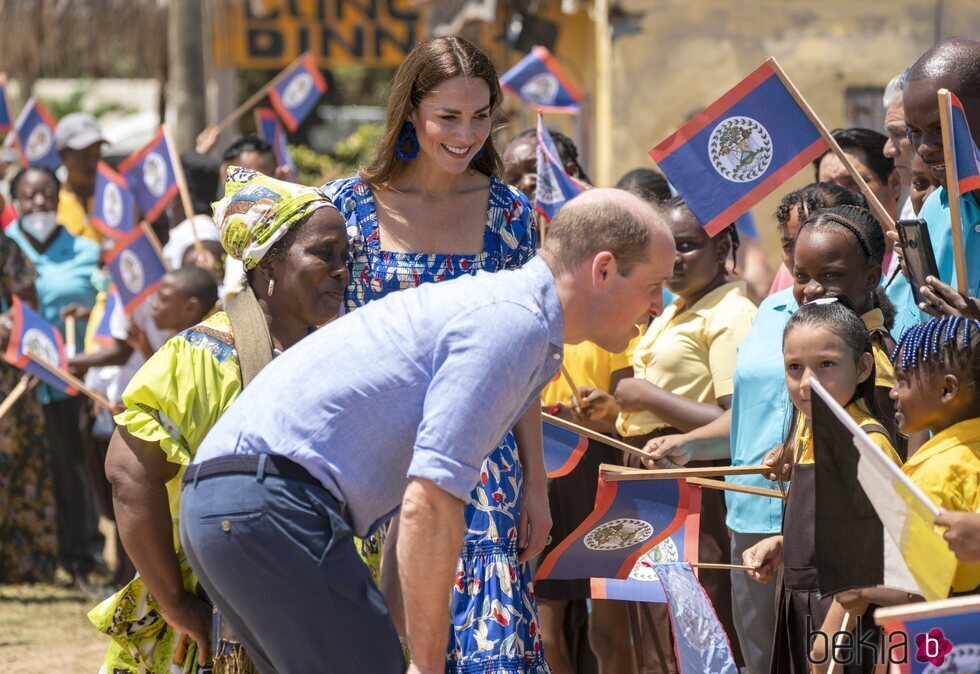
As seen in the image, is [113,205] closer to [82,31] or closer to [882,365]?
[882,365]

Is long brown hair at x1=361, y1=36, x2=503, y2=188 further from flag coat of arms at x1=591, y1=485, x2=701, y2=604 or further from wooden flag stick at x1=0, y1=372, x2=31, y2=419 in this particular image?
wooden flag stick at x1=0, y1=372, x2=31, y2=419

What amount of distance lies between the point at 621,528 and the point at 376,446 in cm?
165

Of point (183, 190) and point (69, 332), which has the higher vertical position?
point (183, 190)

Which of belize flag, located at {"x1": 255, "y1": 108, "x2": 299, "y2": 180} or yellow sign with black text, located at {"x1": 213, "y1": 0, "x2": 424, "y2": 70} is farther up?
yellow sign with black text, located at {"x1": 213, "y1": 0, "x2": 424, "y2": 70}

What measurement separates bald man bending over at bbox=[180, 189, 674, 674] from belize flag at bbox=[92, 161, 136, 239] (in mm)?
6253

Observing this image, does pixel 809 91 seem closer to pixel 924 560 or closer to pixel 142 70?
pixel 924 560

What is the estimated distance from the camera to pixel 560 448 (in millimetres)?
5121

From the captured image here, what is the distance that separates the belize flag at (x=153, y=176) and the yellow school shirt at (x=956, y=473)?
6.20 meters

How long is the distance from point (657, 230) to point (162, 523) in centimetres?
146

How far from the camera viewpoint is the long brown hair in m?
4.42

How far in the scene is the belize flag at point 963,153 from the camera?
3.95m

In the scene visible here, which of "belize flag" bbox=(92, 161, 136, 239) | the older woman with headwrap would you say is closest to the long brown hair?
the older woman with headwrap

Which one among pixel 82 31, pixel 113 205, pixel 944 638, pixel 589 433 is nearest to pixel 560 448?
pixel 589 433

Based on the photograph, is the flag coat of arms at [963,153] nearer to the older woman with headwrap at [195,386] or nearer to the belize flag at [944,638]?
the belize flag at [944,638]
